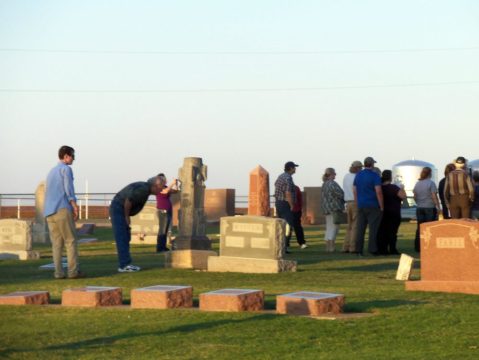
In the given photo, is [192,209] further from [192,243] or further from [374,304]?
[374,304]

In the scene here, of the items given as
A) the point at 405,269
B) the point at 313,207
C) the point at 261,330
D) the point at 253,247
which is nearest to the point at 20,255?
the point at 253,247

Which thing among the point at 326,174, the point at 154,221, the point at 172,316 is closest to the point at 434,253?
the point at 172,316

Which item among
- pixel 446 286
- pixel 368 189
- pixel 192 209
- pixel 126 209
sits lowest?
pixel 446 286

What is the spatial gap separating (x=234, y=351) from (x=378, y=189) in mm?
11979

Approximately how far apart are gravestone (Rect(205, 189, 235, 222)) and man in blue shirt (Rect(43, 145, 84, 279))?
2950cm

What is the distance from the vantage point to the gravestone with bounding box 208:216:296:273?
59.1 feet

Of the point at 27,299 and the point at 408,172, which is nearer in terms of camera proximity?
the point at 27,299

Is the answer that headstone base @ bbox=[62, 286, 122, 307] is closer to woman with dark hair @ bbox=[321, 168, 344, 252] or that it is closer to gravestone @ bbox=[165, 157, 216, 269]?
woman with dark hair @ bbox=[321, 168, 344, 252]

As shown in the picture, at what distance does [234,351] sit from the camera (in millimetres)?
9680

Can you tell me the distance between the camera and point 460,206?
66.5 ft

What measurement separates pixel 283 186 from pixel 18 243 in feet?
17.1

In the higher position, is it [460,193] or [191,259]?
[460,193]

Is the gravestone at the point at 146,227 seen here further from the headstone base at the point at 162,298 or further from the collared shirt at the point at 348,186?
the headstone base at the point at 162,298

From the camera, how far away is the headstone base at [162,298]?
12.3m
